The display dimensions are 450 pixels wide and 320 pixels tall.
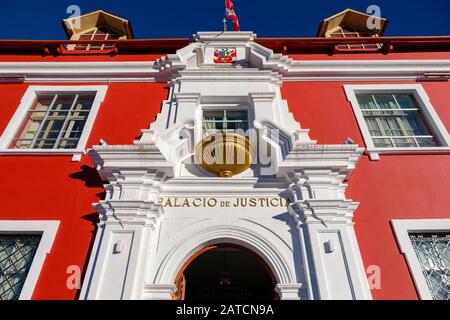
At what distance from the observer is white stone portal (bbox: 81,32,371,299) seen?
4.90m

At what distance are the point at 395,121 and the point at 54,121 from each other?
816 cm

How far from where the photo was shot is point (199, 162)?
6.43 metres

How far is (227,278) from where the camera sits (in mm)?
7852

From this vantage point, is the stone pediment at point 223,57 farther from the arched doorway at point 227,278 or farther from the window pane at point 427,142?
the arched doorway at point 227,278

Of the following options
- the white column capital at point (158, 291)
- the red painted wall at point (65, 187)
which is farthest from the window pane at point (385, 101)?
the white column capital at point (158, 291)

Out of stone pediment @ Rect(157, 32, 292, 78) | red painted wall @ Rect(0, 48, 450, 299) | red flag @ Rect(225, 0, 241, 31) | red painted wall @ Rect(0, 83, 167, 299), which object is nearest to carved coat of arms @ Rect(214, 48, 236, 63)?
stone pediment @ Rect(157, 32, 292, 78)

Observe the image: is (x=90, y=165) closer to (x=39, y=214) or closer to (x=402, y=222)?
(x=39, y=214)

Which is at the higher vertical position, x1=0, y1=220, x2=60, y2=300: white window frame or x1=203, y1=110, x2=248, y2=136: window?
x1=203, y1=110, x2=248, y2=136: window

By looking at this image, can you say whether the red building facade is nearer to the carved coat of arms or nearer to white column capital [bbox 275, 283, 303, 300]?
white column capital [bbox 275, 283, 303, 300]

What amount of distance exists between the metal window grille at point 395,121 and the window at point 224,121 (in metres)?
2.90

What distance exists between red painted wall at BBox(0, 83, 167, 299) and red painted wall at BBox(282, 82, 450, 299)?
381 cm

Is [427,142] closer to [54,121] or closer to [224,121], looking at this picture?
[224,121]

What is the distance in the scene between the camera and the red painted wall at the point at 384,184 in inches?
207
